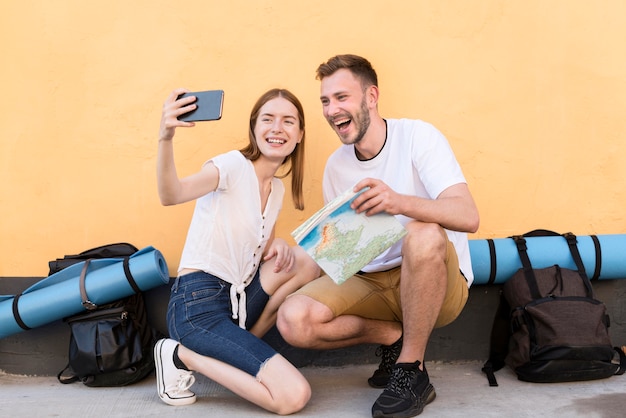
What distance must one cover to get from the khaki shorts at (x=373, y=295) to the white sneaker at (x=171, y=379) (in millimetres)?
589

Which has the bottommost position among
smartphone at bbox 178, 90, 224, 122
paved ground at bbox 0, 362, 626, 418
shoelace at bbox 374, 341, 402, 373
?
paved ground at bbox 0, 362, 626, 418

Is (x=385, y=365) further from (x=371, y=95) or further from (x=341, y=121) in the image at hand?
(x=371, y=95)

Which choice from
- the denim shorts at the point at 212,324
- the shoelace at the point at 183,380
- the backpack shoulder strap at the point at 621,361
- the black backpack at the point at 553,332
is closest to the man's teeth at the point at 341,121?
the denim shorts at the point at 212,324

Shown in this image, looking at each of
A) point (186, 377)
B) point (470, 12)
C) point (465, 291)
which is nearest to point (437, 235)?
point (465, 291)

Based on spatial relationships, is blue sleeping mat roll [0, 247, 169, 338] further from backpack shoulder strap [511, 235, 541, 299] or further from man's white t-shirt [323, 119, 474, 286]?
backpack shoulder strap [511, 235, 541, 299]

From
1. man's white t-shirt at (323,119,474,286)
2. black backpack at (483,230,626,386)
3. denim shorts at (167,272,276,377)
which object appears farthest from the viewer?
black backpack at (483,230,626,386)

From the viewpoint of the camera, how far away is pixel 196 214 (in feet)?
9.78

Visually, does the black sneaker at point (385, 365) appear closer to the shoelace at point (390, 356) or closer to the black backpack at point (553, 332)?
the shoelace at point (390, 356)

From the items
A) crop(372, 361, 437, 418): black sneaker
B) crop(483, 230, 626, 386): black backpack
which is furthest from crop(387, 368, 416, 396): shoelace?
crop(483, 230, 626, 386): black backpack

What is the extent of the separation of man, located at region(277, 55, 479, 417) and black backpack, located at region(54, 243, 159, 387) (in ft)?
2.53

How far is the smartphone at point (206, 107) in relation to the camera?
2490 millimetres

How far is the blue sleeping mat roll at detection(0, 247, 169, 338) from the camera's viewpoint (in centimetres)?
312

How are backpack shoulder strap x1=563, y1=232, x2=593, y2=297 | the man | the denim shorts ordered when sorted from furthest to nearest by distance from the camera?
backpack shoulder strap x1=563, y1=232, x2=593, y2=297 → the denim shorts → the man

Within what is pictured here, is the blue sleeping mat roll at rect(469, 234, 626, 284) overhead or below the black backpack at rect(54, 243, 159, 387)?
overhead
